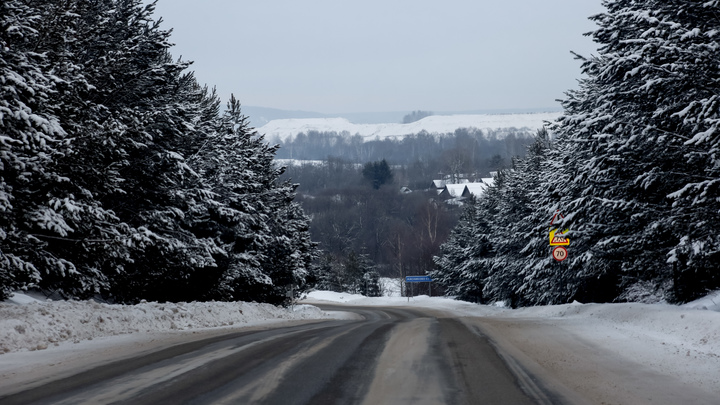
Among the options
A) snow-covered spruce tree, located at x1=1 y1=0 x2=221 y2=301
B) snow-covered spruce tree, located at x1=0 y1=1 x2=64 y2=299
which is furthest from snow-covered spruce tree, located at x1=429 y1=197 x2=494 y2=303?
snow-covered spruce tree, located at x1=0 y1=1 x2=64 y2=299

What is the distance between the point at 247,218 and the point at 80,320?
1487cm

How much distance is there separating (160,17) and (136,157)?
218 inches

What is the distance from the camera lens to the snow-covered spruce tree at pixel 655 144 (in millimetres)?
15008

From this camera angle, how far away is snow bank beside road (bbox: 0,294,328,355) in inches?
378

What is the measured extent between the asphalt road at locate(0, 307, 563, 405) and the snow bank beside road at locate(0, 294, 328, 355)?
220 centimetres

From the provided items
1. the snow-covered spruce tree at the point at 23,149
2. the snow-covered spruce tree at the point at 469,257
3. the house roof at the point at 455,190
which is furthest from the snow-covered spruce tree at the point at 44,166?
the house roof at the point at 455,190

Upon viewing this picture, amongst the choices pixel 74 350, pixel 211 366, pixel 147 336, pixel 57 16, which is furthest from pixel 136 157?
pixel 211 366

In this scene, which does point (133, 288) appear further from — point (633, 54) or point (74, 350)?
point (633, 54)

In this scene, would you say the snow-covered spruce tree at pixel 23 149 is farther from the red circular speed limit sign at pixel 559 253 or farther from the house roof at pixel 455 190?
the house roof at pixel 455 190

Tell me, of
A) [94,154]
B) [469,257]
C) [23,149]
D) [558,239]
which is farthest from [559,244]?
[469,257]

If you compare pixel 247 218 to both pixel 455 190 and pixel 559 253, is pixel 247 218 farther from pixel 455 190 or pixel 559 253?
pixel 455 190

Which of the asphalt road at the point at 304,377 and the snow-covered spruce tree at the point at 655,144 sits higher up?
the snow-covered spruce tree at the point at 655,144

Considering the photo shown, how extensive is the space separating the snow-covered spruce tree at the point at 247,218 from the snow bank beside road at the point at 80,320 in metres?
6.94

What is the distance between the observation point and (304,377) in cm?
723
